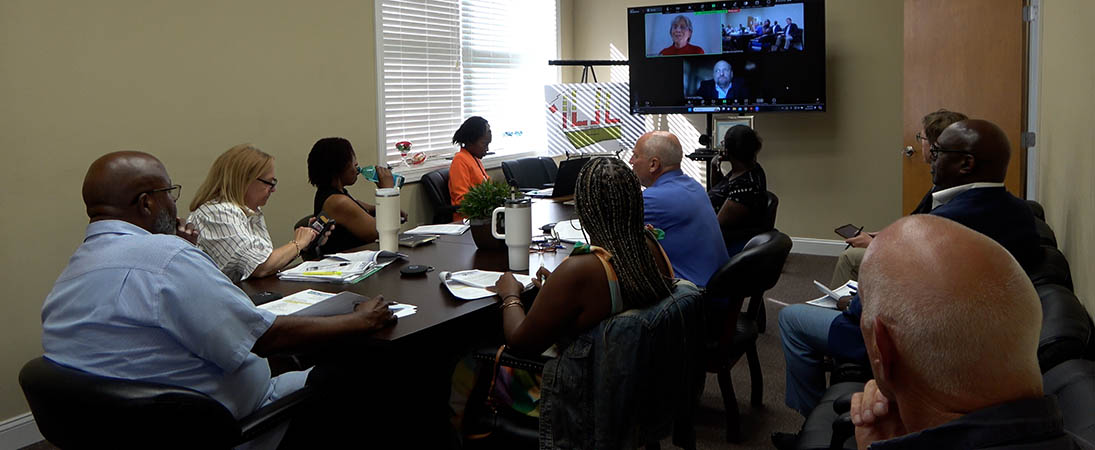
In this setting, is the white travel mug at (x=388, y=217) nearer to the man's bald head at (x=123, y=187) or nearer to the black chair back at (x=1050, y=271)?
the man's bald head at (x=123, y=187)

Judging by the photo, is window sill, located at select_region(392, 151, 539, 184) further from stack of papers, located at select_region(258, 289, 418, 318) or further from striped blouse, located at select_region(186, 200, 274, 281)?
stack of papers, located at select_region(258, 289, 418, 318)

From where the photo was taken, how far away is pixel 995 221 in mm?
2604

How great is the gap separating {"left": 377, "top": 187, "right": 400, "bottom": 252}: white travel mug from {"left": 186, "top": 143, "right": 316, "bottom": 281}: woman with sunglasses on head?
26 cm

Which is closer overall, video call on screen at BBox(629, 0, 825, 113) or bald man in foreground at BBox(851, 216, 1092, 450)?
bald man in foreground at BBox(851, 216, 1092, 450)

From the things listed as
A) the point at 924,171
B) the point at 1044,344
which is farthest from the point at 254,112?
the point at 924,171

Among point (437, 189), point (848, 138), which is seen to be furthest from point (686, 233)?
point (848, 138)

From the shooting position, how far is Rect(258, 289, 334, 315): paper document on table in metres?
2.29

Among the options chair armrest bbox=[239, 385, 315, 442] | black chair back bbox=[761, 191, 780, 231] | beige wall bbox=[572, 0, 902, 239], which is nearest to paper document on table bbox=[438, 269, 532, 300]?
chair armrest bbox=[239, 385, 315, 442]

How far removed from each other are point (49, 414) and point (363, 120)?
Result: 3.55 m

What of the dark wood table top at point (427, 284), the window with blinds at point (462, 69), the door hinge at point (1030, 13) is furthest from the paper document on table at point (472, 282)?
the door hinge at point (1030, 13)

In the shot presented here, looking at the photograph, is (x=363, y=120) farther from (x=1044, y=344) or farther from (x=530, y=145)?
(x=1044, y=344)

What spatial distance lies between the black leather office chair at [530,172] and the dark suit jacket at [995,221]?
3504mm

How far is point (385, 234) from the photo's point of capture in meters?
3.13

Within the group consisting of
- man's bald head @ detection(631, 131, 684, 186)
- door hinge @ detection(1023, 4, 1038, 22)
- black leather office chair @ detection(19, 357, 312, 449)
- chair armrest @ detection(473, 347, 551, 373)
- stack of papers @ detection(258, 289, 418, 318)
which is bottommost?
chair armrest @ detection(473, 347, 551, 373)
